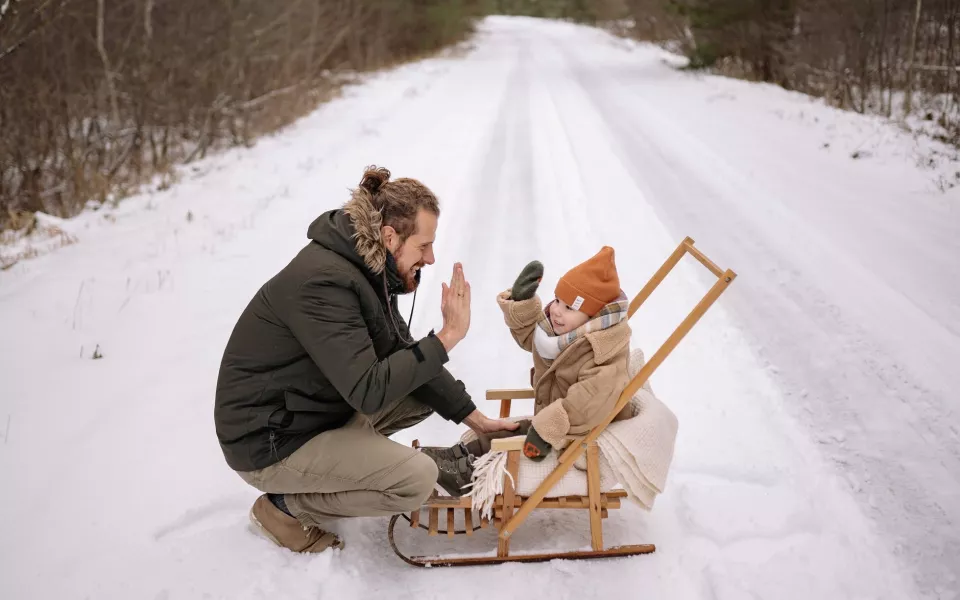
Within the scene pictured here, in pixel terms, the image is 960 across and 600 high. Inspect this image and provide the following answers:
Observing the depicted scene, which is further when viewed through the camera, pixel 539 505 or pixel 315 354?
pixel 539 505

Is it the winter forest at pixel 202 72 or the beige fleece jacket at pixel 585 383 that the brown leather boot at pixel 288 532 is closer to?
the beige fleece jacket at pixel 585 383

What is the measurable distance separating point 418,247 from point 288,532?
139cm

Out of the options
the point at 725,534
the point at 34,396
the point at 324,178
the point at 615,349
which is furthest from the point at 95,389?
the point at 324,178

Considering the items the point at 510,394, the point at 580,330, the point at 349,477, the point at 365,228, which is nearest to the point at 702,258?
the point at 580,330

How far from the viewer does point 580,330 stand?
9.40ft

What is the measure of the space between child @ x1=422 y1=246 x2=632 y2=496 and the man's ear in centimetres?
64

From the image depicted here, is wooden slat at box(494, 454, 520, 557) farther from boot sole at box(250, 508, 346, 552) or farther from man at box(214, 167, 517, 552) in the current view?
boot sole at box(250, 508, 346, 552)

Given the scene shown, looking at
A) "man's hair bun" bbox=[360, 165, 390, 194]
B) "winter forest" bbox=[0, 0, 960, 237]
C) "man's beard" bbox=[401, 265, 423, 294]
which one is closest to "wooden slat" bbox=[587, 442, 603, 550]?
"man's beard" bbox=[401, 265, 423, 294]

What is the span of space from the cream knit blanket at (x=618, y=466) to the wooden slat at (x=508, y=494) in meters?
0.03

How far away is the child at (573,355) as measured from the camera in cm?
Answer: 278

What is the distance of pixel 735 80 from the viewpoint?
15.3 m

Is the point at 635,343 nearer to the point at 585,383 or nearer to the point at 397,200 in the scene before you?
the point at 585,383

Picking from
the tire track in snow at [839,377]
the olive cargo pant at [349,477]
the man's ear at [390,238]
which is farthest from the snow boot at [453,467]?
the tire track in snow at [839,377]

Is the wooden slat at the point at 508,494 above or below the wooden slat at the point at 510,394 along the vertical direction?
below
